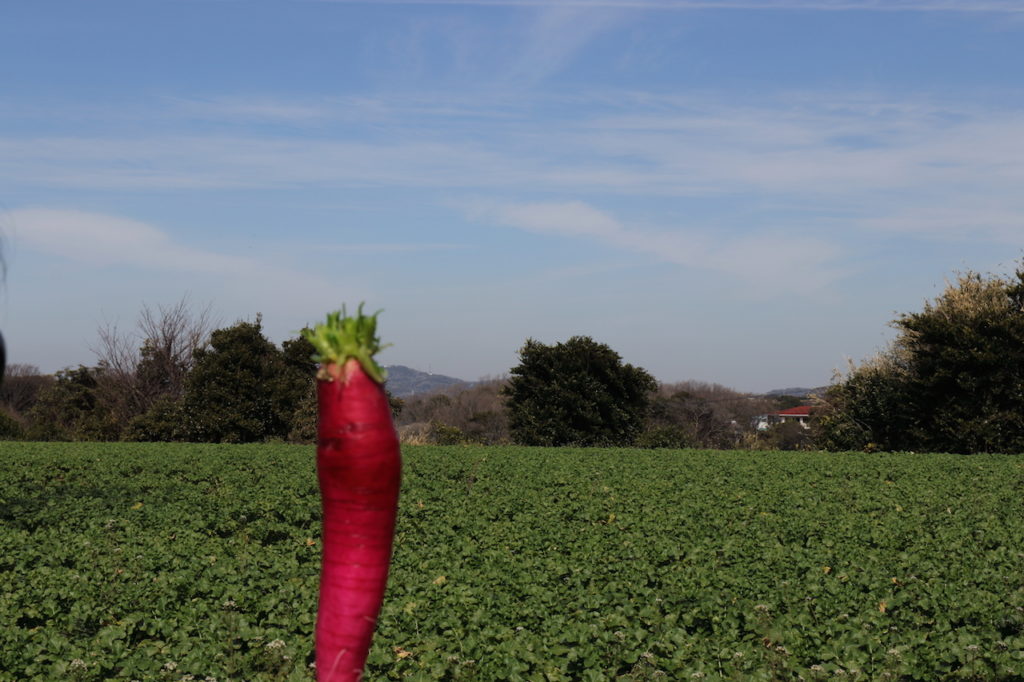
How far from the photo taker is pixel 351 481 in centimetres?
87

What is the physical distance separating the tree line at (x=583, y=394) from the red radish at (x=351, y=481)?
22.0 meters

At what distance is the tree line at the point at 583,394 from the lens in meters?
20.7

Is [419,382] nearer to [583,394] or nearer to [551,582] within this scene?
[583,394]

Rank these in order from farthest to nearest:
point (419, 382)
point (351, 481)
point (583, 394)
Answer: point (419, 382)
point (583, 394)
point (351, 481)

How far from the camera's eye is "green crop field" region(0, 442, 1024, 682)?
554cm

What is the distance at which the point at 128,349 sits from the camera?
30891 millimetres

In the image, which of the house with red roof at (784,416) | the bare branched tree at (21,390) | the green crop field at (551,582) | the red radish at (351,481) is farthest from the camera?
the house with red roof at (784,416)

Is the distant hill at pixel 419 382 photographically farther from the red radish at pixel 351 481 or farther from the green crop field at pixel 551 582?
the red radish at pixel 351 481

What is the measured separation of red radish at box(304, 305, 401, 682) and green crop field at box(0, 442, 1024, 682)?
452 cm

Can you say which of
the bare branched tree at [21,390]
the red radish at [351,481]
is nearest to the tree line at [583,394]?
the bare branched tree at [21,390]

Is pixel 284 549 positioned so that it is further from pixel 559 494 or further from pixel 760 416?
pixel 760 416

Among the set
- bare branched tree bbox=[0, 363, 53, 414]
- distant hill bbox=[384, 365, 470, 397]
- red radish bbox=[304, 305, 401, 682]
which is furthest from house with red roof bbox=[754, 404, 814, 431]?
red radish bbox=[304, 305, 401, 682]

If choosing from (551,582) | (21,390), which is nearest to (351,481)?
(551,582)

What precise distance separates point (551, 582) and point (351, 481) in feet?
22.4
